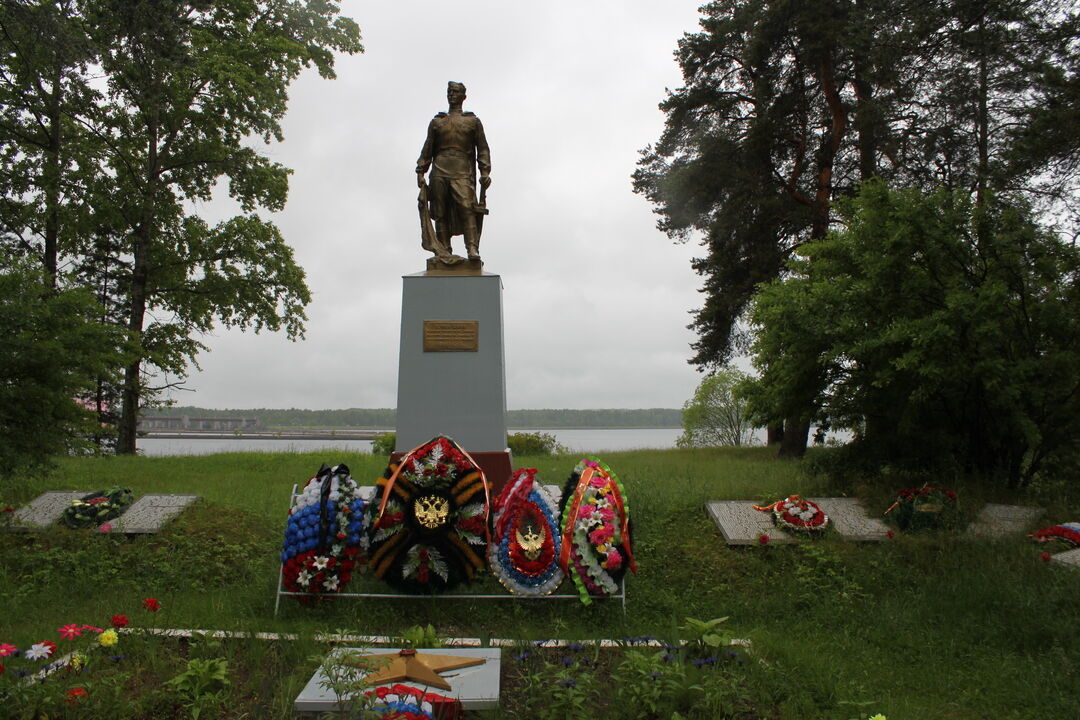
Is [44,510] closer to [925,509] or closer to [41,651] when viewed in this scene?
[41,651]

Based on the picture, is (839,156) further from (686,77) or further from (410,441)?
(410,441)

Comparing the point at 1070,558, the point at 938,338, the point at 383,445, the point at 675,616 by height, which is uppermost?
the point at 938,338

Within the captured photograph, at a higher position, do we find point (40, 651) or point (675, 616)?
point (40, 651)

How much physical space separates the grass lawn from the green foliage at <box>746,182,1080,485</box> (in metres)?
0.67

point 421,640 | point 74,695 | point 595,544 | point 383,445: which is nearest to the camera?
point 74,695

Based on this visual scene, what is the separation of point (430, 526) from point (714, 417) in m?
18.9

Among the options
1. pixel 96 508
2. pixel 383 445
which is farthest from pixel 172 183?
pixel 96 508

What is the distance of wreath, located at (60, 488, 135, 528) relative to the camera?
664 centimetres

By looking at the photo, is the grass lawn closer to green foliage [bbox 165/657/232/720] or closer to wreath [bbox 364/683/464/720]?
green foliage [bbox 165/657/232/720]

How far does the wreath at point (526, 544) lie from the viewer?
15.4ft

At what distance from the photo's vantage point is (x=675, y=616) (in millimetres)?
4688

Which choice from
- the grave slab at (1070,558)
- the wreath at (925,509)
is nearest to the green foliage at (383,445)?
the wreath at (925,509)

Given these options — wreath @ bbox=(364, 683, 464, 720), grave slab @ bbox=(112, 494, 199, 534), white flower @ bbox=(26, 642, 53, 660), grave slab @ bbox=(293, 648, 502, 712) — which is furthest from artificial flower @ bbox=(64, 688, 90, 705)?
grave slab @ bbox=(112, 494, 199, 534)

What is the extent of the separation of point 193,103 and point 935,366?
47.9 feet
